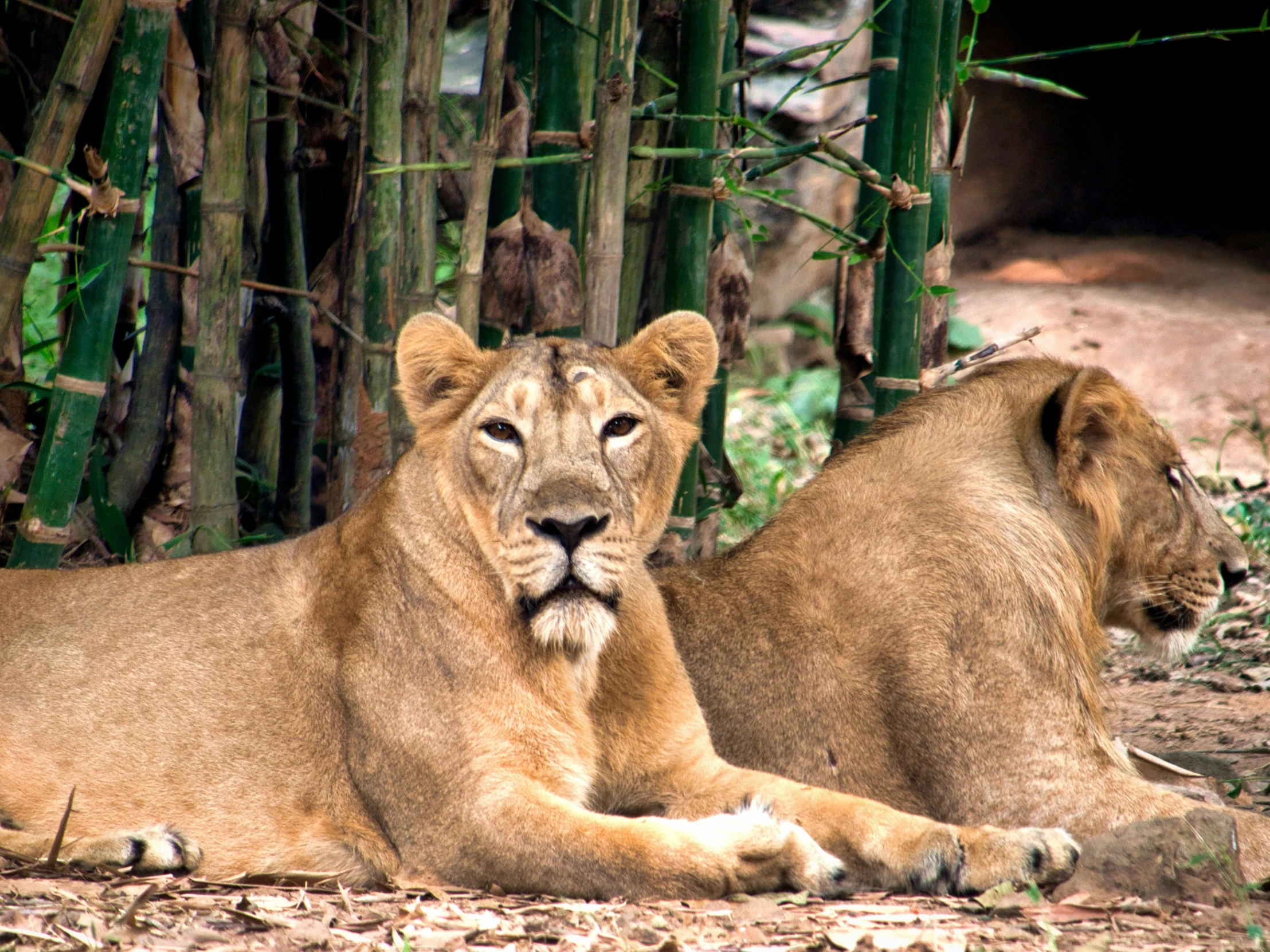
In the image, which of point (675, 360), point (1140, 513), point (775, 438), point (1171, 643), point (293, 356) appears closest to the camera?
point (675, 360)

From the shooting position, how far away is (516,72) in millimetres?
4602

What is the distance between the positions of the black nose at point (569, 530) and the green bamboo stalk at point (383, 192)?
1431mm

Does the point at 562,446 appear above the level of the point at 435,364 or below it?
below

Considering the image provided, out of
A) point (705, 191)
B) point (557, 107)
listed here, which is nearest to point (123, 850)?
point (705, 191)

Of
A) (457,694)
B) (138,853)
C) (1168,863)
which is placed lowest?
(138,853)

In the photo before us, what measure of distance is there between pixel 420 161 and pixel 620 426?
1.25m

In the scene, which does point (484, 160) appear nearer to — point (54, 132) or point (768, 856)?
point (54, 132)

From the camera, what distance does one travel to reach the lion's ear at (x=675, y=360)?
3602 mm

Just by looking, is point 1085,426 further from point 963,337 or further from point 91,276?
point 963,337

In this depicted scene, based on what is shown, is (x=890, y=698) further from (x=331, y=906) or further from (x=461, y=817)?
(x=331, y=906)

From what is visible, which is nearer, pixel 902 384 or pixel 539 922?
pixel 539 922

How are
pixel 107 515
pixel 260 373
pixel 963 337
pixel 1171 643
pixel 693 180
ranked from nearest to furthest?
pixel 1171 643, pixel 693 180, pixel 107 515, pixel 260 373, pixel 963 337

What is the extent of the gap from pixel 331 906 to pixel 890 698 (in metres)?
1.56

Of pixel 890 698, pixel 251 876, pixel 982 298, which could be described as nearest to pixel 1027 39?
pixel 982 298
